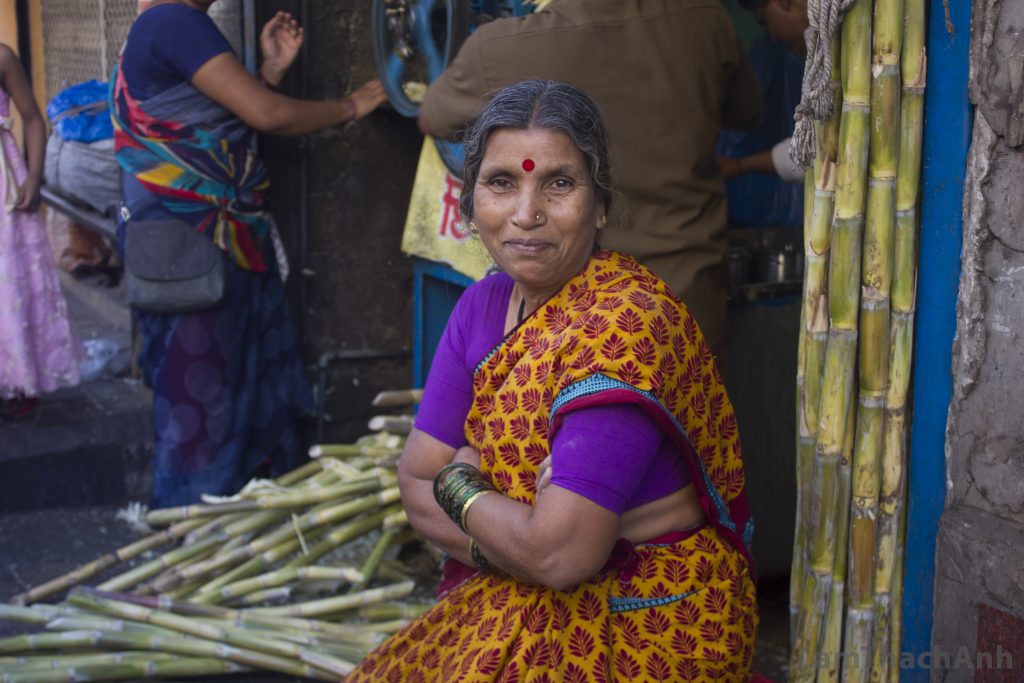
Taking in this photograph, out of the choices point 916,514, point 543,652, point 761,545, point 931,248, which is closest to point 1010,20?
point 931,248

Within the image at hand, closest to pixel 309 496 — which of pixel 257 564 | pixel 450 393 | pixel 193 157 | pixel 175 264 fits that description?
pixel 257 564

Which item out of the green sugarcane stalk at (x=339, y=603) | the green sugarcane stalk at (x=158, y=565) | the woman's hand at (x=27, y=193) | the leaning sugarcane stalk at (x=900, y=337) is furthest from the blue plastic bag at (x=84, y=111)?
the leaning sugarcane stalk at (x=900, y=337)

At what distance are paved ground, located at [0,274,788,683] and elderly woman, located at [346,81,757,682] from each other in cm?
170

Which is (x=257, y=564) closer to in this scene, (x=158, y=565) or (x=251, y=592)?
(x=251, y=592)

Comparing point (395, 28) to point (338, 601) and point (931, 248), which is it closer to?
point (338, 601)

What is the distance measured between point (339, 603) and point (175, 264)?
5.06ft

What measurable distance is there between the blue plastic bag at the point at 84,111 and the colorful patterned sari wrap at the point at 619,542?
4.34 m

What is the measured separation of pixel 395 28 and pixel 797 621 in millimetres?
2466

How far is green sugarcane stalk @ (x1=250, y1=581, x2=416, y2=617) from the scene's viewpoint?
320cm

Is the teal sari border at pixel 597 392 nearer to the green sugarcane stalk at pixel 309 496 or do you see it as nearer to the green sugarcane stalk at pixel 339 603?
the green sugarcane stalk at pixel 339 603

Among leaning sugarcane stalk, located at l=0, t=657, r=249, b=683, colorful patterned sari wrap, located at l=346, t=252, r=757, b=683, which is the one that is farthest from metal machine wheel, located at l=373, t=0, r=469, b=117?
leaning sugarcane stalk, located at l=0, t=657, r=249, b=683

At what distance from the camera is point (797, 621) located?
239 centimetres

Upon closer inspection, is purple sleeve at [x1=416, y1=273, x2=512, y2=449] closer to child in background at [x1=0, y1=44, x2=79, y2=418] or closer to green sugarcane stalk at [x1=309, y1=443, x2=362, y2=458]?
green sugarcane stalk at [x1=309, y1=443, x2=362, y2=458]

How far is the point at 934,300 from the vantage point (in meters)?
2.23
